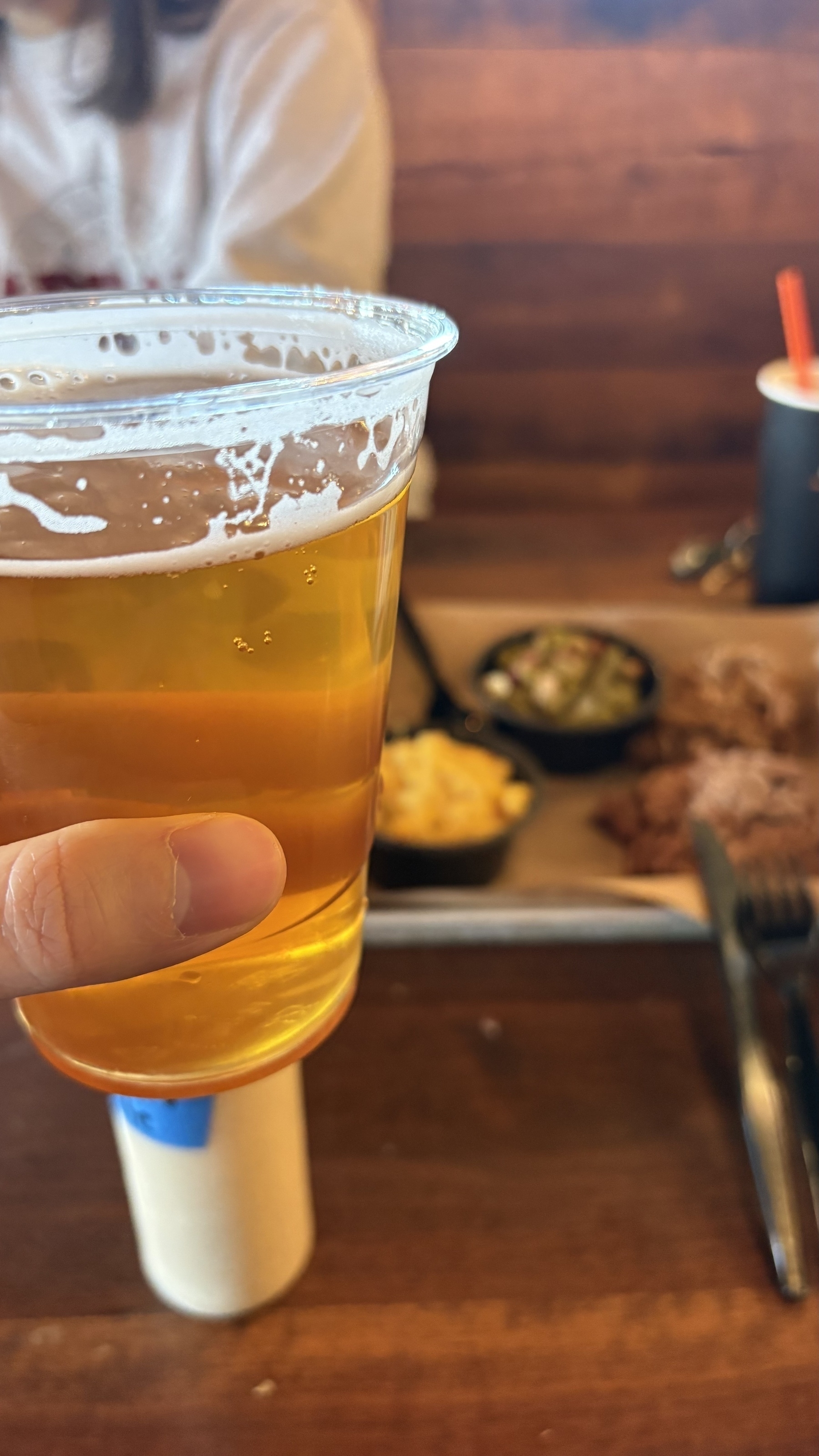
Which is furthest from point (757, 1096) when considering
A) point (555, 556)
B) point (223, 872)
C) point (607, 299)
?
point (607, 299)

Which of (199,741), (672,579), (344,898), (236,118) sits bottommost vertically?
(672,579)

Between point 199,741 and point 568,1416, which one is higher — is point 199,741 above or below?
above

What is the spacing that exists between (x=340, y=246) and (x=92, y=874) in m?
1.73

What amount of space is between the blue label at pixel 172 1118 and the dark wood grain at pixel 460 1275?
0.14m

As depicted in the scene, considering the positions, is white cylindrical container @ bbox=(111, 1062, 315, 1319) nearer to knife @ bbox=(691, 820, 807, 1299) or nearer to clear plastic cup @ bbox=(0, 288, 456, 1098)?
clear plastic cup @ bbox=(0, 288, 456, 1098)

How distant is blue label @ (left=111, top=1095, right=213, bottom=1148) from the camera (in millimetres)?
483

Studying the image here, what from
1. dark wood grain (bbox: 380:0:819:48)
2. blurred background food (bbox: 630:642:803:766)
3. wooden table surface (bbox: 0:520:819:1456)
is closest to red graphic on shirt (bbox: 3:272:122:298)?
dark wood grain (bbox: 380:0:819:48)

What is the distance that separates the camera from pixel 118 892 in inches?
12.7

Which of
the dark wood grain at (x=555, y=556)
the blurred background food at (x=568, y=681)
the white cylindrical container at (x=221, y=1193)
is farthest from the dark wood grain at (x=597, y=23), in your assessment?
the white cylindrical container at (x=221, y=1193)

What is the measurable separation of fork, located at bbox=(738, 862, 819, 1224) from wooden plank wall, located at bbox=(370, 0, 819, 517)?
177 centimetres

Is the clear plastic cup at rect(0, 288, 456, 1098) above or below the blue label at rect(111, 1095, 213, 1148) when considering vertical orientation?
above

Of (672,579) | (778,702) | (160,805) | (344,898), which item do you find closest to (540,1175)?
(344,898)

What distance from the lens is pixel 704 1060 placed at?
2.37 feet

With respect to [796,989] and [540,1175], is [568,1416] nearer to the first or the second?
[540,1175]
